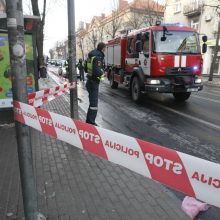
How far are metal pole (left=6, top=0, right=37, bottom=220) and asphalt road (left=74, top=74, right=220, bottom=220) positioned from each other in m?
2.00

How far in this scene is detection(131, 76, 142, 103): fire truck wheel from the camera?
11117mm

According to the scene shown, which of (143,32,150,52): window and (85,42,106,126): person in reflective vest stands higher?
(143,32,150,52): window

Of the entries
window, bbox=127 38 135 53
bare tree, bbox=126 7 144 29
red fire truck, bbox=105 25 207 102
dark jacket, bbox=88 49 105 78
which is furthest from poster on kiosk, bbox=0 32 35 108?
bare tree, bbox=126 7 144 29

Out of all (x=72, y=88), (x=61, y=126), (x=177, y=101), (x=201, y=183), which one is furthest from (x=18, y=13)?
(x=177, y=101)

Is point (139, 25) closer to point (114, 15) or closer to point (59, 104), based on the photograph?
point (114, 15)

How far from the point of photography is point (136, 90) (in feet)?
37.4

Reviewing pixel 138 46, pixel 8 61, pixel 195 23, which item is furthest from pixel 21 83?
pixel 195 23

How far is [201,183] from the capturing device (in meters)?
1.79

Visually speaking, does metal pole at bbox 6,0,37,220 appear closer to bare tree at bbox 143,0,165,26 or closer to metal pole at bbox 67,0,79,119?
metal pole at bbox 67,0,79,119

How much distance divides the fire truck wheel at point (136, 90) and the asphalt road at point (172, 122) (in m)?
0.29

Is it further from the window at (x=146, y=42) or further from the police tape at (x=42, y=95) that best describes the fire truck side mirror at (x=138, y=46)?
the police tape at (x=42, y=95)

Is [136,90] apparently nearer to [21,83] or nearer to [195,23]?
[21,83]

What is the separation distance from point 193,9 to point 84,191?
32.7m

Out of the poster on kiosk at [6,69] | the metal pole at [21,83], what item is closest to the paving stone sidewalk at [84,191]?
the metal pole at [21,83]
